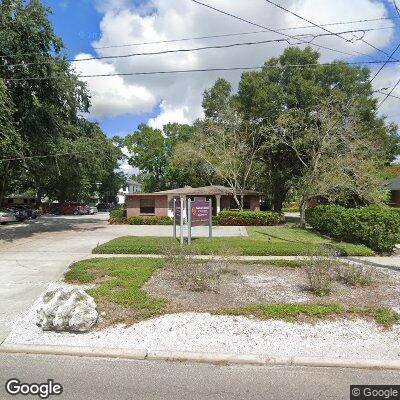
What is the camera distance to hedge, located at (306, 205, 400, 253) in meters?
13.6

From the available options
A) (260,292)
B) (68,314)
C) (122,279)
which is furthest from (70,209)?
(68,314)

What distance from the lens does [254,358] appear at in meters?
4.98

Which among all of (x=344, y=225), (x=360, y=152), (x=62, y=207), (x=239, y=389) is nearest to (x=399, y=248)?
(x=344, y=225)

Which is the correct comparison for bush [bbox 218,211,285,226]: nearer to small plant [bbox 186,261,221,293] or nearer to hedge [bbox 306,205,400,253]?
hedge [bbox 306,205,400,253]

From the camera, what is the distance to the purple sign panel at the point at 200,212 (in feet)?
53.4

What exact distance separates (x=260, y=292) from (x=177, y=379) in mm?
3781

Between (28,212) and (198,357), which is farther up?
(198,357)

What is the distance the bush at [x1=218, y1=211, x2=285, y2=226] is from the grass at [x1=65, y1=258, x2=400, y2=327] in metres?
19.1

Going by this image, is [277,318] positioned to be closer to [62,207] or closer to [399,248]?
[399,248]

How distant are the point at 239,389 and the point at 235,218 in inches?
951

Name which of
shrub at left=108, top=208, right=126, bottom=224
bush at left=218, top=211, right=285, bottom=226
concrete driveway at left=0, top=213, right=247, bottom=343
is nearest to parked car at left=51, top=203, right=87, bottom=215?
shrub at left=108, top=208, right=126, bottom=224

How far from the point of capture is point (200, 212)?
16594mm

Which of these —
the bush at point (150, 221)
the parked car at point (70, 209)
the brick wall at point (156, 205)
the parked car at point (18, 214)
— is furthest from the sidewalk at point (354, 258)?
the parked car at point (70, 209)

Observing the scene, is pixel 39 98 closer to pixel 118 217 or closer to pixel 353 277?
pixel 118 217
